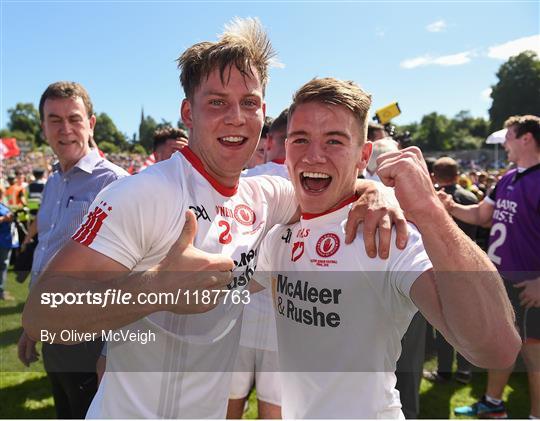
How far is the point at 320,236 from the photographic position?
2.09 meters

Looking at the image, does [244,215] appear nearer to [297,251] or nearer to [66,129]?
[297,251]

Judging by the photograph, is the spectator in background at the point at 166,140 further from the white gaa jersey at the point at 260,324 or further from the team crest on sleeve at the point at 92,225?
the team crest on sleeve at the point at 92,225

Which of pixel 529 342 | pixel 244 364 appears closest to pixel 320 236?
pixel 244 364

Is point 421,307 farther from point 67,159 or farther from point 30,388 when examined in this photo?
point 30,388

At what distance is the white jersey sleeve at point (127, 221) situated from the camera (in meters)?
1.56

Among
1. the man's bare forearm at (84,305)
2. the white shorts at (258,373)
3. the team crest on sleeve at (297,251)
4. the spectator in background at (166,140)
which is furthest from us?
the spectator in background at (166,140)

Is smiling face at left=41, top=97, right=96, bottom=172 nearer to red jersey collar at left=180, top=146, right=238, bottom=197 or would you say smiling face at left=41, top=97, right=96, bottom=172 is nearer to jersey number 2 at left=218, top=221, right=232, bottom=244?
red jersey collar at left=180, top=146, right=238, bottom=197

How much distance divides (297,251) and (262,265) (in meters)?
0.34

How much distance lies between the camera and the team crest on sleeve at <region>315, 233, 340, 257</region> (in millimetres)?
2004

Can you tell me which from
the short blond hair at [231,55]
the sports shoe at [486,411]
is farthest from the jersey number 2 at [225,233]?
the sports shoe at [486,411]

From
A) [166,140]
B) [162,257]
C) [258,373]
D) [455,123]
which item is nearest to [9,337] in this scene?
[166,140]

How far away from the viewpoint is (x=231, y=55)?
6.75ft

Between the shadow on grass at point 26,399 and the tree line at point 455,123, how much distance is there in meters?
40.4

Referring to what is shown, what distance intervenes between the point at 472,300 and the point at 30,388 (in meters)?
5.42
